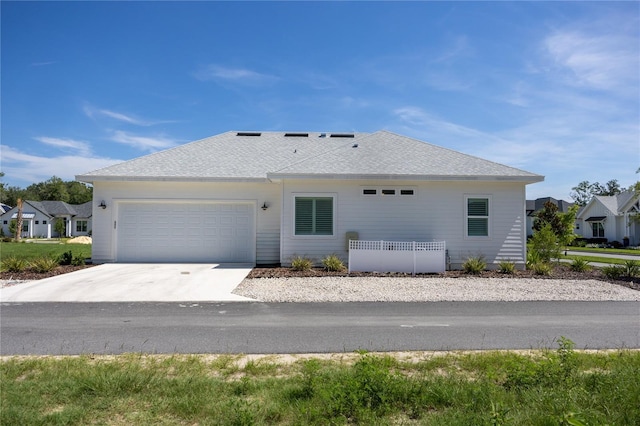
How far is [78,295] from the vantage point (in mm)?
8992

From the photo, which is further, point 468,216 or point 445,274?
point 468,216

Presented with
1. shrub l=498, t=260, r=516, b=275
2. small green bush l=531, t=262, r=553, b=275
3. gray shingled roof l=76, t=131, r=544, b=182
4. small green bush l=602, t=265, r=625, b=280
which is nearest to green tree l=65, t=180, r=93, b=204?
gray shingled roof l=76, t=131, r=544, b=182

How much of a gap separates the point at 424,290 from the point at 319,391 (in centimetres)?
695

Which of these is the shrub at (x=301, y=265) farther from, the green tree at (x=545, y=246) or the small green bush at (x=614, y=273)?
the small green bush at (x=614, y=273)

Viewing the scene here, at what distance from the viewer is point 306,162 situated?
47.9ft

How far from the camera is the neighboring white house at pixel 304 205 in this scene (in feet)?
45.9

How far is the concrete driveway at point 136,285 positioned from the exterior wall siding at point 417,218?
2.88 meters

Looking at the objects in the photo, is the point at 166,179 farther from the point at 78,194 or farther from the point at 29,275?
the point at 78,194

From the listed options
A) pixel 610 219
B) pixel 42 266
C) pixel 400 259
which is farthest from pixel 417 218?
pixel 610 219

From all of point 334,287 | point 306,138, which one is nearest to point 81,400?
point 334,287

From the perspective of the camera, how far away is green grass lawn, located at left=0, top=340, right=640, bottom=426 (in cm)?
337

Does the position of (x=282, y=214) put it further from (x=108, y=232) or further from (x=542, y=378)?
(x=542, y=378)

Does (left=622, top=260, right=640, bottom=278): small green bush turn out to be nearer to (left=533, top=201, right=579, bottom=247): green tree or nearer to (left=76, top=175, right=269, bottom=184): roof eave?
(left=533, top=201, right=579, bottom=247): green tree

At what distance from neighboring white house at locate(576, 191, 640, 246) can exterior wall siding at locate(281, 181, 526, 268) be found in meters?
Result: 28.0
